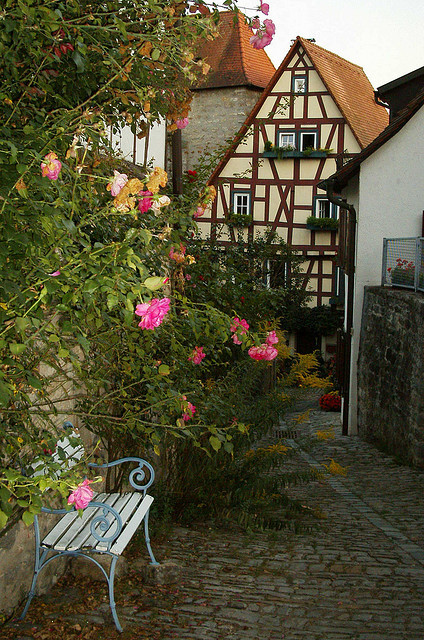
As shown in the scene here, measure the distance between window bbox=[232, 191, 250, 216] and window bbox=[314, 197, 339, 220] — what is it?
2.10 m

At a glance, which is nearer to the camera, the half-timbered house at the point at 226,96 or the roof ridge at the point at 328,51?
the roof ridge at the point at 328,51

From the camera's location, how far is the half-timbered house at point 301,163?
22.2 m

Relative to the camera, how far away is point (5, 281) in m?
2.29

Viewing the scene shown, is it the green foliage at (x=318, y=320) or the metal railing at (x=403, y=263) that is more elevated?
the metal railing at (x=403, y=263)

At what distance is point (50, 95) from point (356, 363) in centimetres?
1181

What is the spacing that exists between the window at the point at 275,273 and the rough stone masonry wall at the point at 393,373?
Answer: 8854mm

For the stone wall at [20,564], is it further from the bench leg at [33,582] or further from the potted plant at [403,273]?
the potted plant at [403,273]

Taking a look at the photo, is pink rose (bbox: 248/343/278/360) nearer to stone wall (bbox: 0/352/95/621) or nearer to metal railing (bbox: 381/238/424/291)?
stone wall (bbox: 0/352/95/621)

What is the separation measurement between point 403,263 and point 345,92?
40.8ft

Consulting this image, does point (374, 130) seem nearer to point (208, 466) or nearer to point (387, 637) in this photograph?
point (208, 466)

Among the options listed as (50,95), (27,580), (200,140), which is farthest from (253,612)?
(200,140)

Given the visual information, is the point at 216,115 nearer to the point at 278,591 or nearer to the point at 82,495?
the point at 278,591

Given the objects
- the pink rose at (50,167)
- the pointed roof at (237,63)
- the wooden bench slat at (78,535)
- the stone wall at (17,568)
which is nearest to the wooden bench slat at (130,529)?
the wooden bench slat at (78,535)

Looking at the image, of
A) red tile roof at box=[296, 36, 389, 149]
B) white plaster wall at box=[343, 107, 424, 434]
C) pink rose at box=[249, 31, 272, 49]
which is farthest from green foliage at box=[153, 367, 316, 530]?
red tile roof at box=[296, 36, 389, 149]
